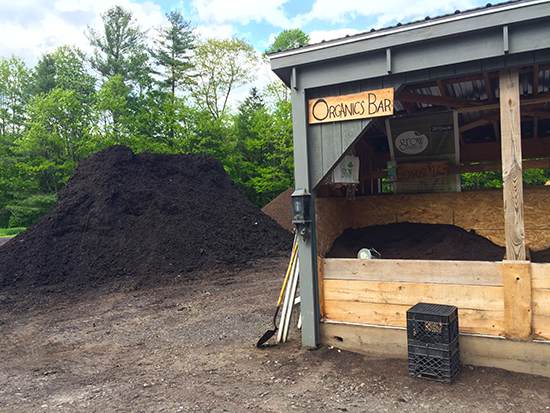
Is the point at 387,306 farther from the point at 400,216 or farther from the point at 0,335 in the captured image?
the point at 0,335

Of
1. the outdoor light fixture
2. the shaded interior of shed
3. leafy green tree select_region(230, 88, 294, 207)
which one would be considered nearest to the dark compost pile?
the shaded interior of shed

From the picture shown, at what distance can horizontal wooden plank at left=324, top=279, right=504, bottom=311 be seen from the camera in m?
3.98

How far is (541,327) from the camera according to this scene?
3.76 metres

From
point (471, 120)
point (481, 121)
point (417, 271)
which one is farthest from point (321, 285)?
point (471, 120)

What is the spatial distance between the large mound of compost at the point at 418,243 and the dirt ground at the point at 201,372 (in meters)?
1.66

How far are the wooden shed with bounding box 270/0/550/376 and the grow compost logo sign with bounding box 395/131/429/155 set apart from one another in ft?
0.05

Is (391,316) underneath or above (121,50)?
underneath

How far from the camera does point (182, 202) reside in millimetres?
12766

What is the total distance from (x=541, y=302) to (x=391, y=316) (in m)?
1.35

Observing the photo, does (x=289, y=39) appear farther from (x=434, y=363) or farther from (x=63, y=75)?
(x=434, y=363)

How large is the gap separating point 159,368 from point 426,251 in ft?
12.3

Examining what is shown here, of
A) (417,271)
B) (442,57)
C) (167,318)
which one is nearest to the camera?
(442,57)

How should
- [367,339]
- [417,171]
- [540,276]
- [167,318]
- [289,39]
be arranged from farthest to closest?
[289,39], [167,318], [417,171], [367,339], [540,276]

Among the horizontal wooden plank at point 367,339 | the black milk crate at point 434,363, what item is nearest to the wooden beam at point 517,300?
the black milk crate at point 434,363
